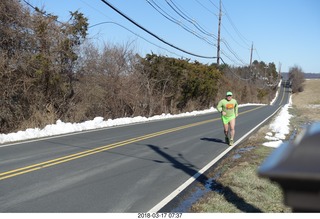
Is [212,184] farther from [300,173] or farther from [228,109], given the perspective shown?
[300,173]

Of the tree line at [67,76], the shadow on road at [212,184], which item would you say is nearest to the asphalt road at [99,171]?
the shadow on road at [212,184]

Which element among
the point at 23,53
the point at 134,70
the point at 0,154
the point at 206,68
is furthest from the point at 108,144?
the point at 206,68

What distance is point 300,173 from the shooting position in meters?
1.48

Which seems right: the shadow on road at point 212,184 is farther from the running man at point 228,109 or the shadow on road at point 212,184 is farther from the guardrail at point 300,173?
the guardrail at point 300,173

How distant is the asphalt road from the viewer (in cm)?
608

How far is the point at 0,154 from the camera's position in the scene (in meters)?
10.4

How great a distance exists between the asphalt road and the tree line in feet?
12.6

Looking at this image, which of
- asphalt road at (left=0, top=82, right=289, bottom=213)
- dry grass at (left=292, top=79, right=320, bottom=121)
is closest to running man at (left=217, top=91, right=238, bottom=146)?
asphalt road at (left=0, top=82, right=289, bottom=213)

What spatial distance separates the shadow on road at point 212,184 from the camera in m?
6.13

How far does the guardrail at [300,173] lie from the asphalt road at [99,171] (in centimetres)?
440

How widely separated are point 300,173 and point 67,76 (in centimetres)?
1957

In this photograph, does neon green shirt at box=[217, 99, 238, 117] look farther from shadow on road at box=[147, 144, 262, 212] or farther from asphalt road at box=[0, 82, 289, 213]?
shadow on road at box=[147, 144, 262, 212]

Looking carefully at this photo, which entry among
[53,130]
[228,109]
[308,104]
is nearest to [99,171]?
[228,109]

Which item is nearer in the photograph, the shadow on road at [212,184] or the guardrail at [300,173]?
the guardrail at [300,173]
